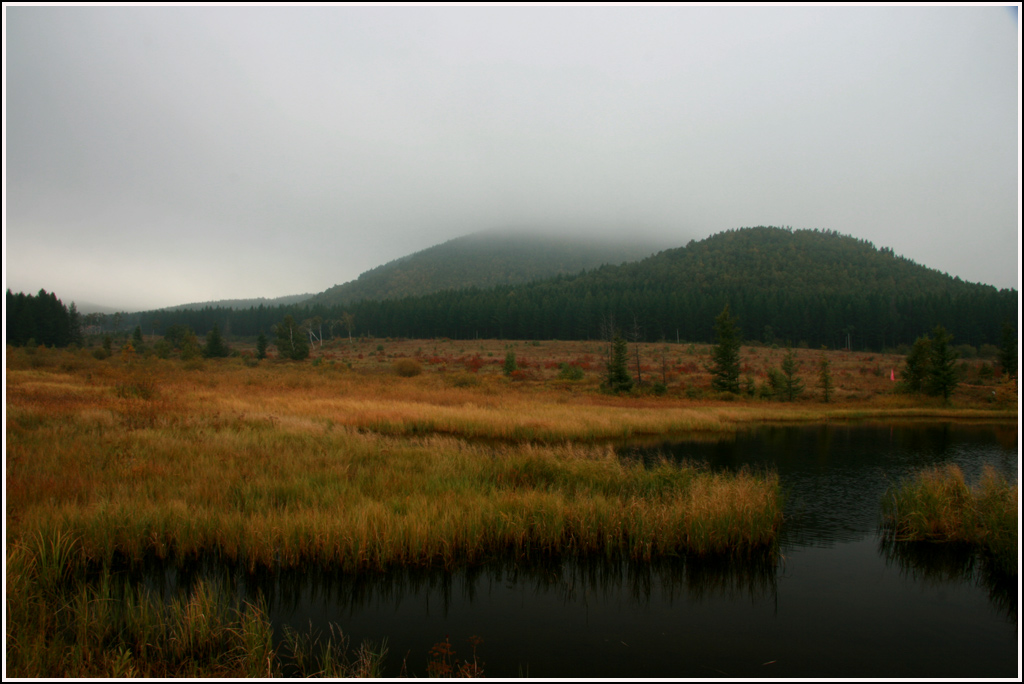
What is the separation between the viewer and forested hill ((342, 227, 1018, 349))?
308 ft

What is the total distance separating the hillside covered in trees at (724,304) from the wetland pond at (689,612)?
5133cm

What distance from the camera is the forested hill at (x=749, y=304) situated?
93812 mm

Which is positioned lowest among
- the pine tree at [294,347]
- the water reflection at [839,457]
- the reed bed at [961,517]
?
the water reflection at [839,457]

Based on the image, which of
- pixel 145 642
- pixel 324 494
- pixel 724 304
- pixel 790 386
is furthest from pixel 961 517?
pixel 724 304

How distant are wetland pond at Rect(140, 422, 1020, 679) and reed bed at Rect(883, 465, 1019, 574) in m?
0.34

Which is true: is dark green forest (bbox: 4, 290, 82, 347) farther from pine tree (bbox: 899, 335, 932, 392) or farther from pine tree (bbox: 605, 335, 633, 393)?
pine tree (bbox: 899, 335, 932, 392)

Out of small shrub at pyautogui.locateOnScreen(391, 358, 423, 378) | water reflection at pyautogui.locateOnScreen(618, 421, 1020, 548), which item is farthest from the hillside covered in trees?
water reflection at pyautogui.locateOnScreen(618, 421, 1020, 548)

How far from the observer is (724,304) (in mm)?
101312

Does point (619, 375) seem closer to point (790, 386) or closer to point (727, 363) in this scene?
point (727, 363)

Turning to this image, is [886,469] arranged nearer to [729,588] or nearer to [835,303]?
[729,588]

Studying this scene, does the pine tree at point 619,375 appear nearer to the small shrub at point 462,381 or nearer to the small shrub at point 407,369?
the small shrub at point 462,381

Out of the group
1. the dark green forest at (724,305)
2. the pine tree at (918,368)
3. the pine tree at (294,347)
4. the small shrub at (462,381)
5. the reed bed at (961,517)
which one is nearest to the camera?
the reed bed at (961,517)

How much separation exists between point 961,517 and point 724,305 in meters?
84.0

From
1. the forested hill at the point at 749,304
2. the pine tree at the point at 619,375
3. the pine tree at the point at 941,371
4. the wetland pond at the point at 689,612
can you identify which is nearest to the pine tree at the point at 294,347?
the pine tree at the point at 619,375
